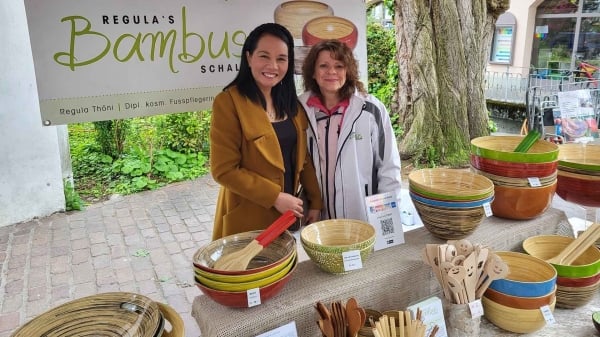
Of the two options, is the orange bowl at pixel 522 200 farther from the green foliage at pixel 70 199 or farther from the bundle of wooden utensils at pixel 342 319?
the green foliage at pixel 70 199

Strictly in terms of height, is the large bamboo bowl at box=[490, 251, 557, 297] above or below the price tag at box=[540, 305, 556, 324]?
above

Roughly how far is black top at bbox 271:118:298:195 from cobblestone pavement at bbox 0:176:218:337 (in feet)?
4.36

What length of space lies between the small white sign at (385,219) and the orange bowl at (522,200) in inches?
16.7

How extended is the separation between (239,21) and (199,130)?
4.25 metres

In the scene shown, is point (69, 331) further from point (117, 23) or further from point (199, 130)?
point (199, 130)

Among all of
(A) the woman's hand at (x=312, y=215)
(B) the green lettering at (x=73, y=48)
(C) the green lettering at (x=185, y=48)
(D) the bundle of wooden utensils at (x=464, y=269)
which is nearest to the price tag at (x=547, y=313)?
(D) the bundle of wooden utensils at (x=464, y=269)

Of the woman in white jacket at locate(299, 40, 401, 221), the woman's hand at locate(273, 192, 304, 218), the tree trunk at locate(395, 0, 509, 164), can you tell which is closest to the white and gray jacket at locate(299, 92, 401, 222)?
the woman in white jacket at locate(299, 40, 401, 221)

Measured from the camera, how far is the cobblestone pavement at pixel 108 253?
3.21m

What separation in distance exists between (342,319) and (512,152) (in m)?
0.96

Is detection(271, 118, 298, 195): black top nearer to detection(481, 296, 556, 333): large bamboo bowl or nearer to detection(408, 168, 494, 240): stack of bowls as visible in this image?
detection(408, 168, 494, 240): stack of bowls

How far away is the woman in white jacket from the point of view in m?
1.86

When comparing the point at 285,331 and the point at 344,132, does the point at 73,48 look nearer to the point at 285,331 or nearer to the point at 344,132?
the point at 344,132

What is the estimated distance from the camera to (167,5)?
7.52ft

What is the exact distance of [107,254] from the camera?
3867 millimetres
